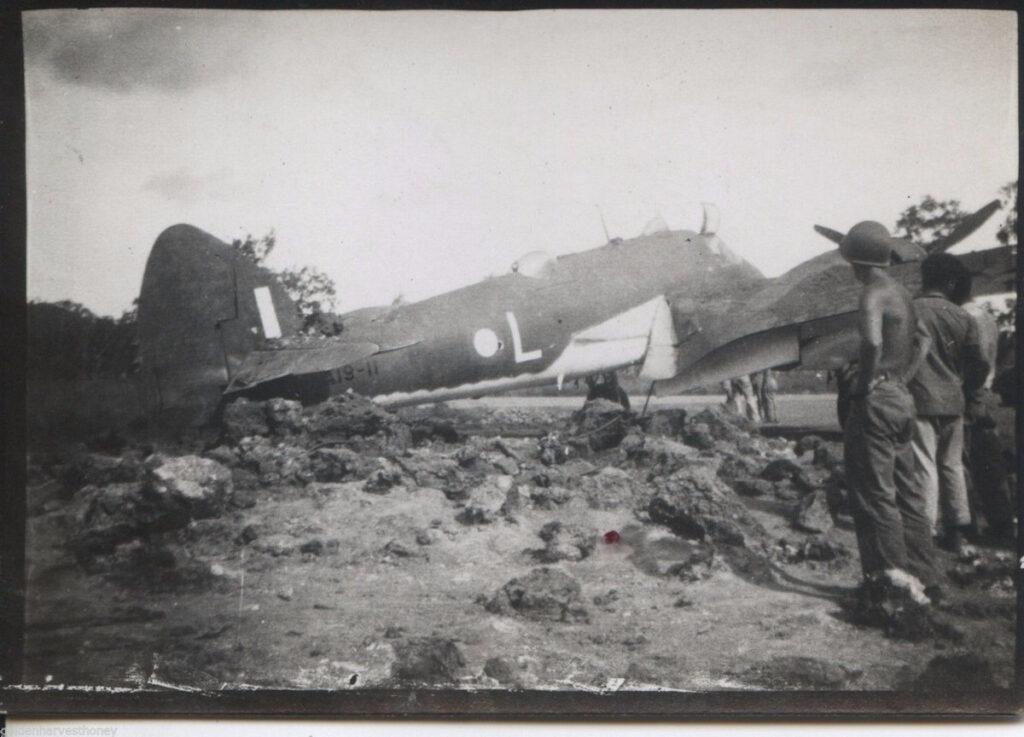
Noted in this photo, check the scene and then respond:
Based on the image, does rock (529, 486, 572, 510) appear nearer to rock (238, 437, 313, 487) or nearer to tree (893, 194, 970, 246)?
rock (238, 437, 313, 487)

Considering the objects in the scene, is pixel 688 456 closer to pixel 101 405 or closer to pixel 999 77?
pixel 999 77

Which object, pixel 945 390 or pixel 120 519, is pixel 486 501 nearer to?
pixel 120 519

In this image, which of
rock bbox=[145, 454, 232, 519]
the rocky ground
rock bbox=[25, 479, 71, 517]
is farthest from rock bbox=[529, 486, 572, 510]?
rock bbox=[25, 479, 71, 517]

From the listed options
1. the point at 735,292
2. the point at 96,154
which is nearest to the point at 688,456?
the point at 735,292

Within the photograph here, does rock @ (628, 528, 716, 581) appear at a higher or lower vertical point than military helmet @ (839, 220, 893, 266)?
lower

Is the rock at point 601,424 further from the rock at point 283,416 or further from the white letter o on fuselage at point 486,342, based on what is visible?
the rock at point 283,416

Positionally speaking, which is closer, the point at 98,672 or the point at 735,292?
the point at 98,672
